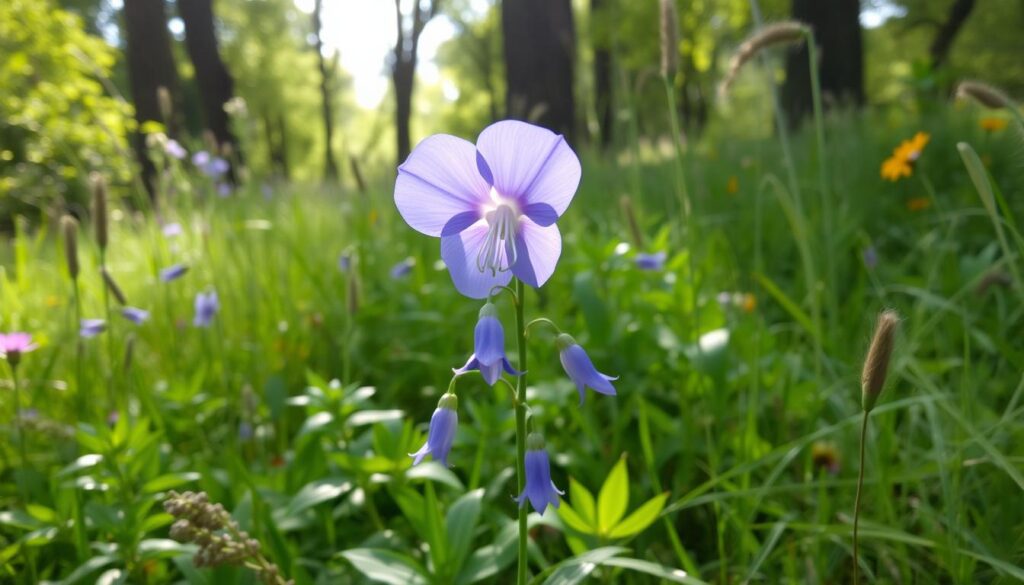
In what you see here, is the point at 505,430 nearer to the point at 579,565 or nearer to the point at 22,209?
the point at 579,565

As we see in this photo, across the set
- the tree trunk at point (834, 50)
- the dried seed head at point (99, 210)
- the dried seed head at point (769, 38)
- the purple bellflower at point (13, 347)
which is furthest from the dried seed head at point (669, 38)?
the tree trunk at point (834, 50)

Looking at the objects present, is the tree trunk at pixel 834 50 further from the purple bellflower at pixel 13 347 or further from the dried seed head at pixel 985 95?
the purple bellflower at pixel 13 347

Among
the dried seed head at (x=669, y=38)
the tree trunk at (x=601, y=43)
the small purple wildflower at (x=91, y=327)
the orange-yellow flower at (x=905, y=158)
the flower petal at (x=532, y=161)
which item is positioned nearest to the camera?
the flower petal at (x=532, y=161)

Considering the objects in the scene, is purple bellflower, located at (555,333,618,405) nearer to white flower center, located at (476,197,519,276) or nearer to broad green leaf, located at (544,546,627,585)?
white flower center, located at (476,197,519,276)

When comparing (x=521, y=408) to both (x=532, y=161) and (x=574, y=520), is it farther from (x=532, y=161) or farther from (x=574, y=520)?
(x=574, y=520)

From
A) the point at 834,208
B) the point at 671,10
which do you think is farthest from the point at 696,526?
the point at 834,208

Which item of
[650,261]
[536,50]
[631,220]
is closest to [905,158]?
[650,261]
